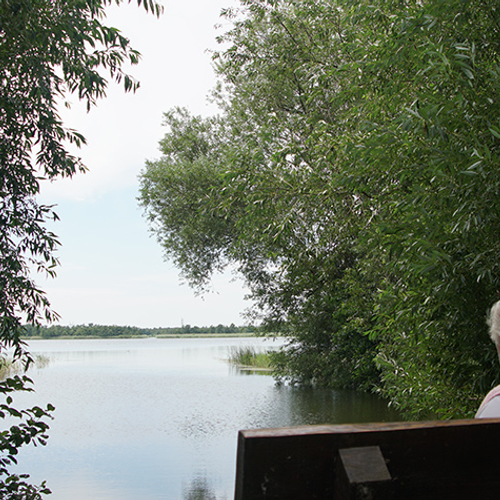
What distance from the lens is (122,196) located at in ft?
128

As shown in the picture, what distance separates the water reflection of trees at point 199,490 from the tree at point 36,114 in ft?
8.20

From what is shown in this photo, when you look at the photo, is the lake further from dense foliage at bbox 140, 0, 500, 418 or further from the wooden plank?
the wooden plank

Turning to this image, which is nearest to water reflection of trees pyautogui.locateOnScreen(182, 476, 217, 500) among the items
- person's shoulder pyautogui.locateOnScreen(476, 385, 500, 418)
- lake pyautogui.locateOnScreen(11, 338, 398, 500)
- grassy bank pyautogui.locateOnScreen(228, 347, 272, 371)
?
lake pyautogui.locateOnScreen(11, 338, 398, 500)

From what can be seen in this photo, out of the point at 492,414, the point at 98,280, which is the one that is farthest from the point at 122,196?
the point at 492,414

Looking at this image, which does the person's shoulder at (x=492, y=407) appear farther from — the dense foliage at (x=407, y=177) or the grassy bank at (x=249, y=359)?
the grassy bank at (x=249, y=359)

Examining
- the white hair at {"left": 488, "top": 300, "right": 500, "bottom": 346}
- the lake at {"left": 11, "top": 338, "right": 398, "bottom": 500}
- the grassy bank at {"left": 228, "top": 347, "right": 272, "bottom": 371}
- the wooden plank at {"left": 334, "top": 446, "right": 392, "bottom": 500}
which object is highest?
the grassy bank at {"left": 228, "top": 347, "right": 272, "bottom": 371}

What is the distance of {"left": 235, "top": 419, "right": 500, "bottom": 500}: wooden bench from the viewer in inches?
39.1

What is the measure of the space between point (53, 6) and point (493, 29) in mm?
3042

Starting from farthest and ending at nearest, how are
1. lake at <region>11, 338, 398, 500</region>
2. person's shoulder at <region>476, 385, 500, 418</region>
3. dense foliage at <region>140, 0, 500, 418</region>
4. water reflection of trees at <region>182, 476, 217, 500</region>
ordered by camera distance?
lake at <region>11, 338, 398, 500</region> → water reflection of trees at <region>182, 476, 217, 500</region> → dense foliage at <region>140, 0, 500, 418</region> → person's shoulder at <region>476, 385, 500, 418</region>

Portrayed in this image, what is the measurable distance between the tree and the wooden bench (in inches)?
131

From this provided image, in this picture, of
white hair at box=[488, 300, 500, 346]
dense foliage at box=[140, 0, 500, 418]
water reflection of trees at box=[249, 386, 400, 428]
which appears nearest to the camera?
white hair at box=[488, 300, 500, 346]

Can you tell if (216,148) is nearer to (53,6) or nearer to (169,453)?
(169,453)

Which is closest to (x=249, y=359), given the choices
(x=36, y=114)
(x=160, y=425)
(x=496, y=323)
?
(x=160, y=425)

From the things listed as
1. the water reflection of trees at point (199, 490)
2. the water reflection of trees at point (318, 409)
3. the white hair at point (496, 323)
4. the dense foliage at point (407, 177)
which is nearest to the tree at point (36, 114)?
the dense foliage at point (407, 177)
